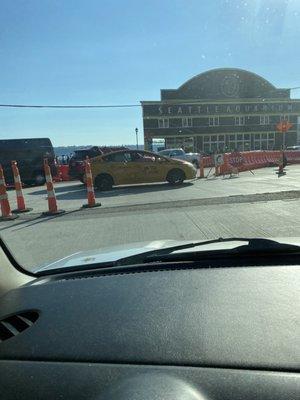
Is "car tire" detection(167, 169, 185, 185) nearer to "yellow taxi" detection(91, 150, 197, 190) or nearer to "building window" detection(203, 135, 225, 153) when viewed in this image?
"yellow taxi" detection(91, 150, 197, 190)

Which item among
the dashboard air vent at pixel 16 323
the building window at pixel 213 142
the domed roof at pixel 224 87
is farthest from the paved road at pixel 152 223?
the building window at pixel 213 142

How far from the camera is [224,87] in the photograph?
72875 mm

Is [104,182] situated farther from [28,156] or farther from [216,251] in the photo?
[216,251]

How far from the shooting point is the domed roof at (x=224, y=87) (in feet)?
234

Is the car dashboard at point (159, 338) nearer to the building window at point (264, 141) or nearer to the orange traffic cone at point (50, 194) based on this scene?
the orange traffic cone at point (50, 194)

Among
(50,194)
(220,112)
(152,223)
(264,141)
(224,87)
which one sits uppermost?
(224,87)

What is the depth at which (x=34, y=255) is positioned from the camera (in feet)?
22.7

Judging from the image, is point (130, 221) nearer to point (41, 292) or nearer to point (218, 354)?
point (41, 292)

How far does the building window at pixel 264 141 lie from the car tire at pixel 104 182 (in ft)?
204

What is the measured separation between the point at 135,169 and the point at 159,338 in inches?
628

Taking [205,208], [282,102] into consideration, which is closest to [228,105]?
[282,102]

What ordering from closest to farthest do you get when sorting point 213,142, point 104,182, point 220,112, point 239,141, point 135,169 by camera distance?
point 104,182 → point 135,169 → point 220,112 → point 213,142 → point 239,141

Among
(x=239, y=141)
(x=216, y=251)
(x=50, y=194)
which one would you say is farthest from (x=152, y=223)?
(x=239, y=141)

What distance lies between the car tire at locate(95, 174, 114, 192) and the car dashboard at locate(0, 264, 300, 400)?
15.1 metres
